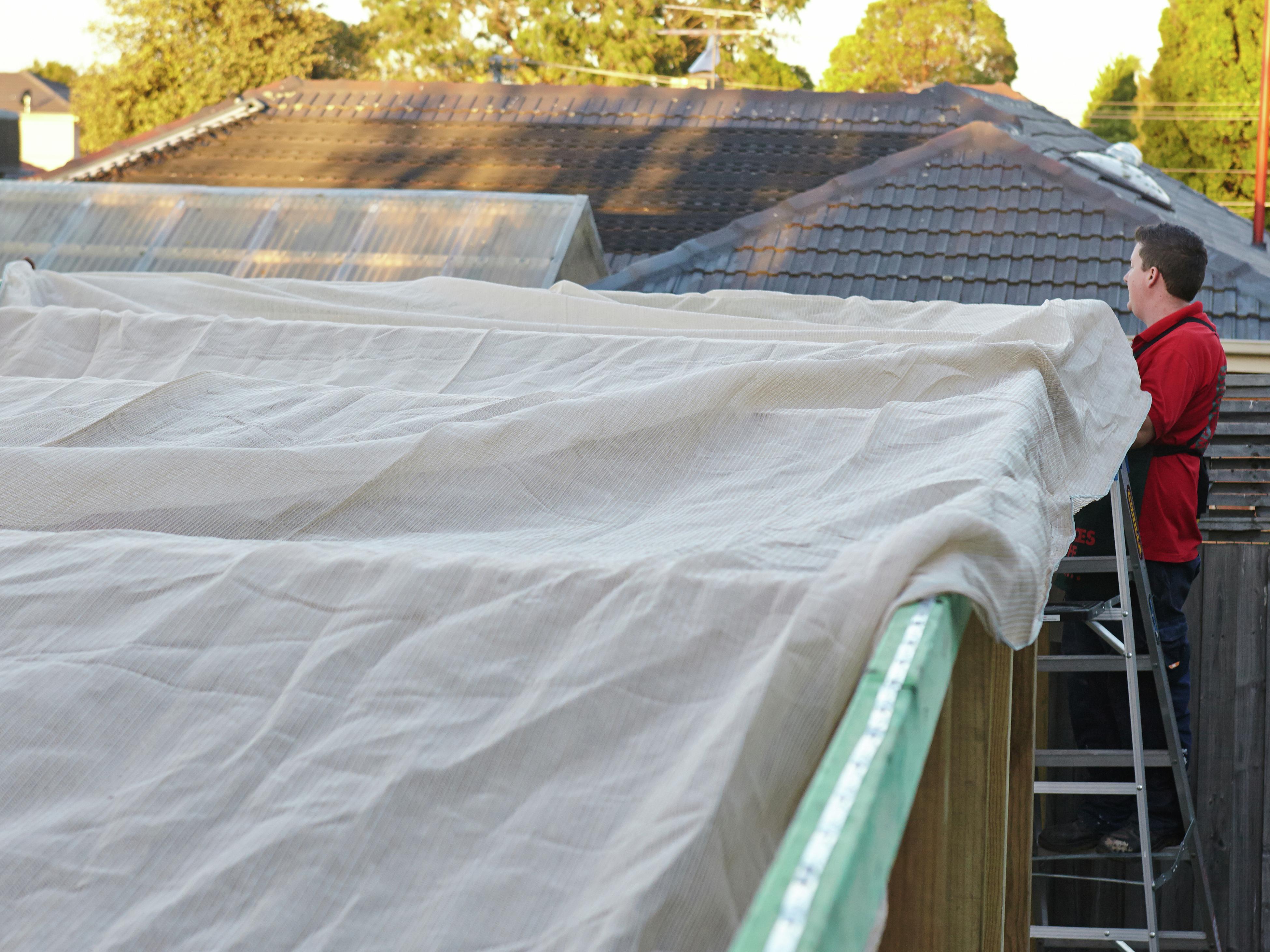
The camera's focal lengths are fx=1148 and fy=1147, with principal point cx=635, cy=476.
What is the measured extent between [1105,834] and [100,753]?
339 centimetres

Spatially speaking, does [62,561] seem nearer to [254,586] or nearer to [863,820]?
[254,586]

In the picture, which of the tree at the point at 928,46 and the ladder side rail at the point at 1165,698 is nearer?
the ladder side rail at the point at 1165,698

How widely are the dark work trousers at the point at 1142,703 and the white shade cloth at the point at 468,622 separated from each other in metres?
1.96

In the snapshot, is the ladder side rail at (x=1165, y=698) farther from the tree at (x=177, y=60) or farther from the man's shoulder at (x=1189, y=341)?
the tree at (x=177, y=60)

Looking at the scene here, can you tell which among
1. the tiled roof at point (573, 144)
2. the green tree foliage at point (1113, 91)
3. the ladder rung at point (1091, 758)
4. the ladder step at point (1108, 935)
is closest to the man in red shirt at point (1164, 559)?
the ladder rung at point (1091, 758)

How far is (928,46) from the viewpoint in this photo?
50375 millimetres

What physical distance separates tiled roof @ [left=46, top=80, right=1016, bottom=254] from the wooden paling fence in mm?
5929

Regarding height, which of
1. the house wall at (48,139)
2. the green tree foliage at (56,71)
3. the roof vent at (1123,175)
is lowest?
the roof vent at (1123,175)

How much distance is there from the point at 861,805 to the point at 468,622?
1.74ft

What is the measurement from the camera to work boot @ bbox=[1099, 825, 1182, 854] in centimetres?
364

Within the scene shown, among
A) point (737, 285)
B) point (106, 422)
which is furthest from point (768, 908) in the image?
point (737, 285)

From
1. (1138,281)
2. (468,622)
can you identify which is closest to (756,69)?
(1138,281)

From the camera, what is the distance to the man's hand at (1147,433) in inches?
144

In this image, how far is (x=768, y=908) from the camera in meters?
0.73
